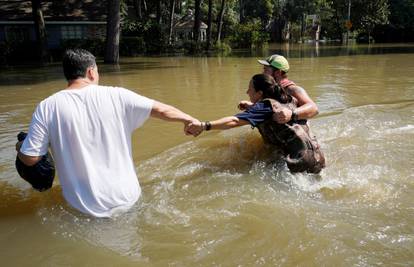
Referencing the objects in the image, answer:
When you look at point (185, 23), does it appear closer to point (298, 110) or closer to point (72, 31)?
point (72, 31)

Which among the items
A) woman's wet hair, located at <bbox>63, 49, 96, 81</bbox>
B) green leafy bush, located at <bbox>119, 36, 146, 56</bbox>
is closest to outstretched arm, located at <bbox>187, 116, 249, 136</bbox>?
woman's wet hair, located at <bbox>63, 49, 96, 81</bbox>

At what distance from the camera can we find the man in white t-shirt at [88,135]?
3092mm

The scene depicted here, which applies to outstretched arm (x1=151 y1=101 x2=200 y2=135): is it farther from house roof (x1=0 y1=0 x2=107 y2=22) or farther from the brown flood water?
house roof (x1=0 y1=0 x2=107 y2=22)

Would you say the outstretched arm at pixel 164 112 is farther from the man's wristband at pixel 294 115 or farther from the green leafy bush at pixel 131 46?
the green leafy bush at pixel 131 46

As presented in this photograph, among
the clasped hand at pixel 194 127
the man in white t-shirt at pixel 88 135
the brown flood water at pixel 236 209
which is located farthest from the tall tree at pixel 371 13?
the man in white t-shirt at pixel 88 135

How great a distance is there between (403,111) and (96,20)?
29.7m

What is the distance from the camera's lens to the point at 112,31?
78.4 feet

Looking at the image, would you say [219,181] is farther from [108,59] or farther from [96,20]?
[96,20]

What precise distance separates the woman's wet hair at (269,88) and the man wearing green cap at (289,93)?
0.23m

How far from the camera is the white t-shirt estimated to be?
122 inches

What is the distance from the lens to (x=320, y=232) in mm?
3643

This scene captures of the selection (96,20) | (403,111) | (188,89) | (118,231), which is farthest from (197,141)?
(96,20)

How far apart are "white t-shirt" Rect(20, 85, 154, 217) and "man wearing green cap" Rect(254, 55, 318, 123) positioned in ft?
5.96

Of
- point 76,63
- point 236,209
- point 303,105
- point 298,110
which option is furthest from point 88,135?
point 303,105
